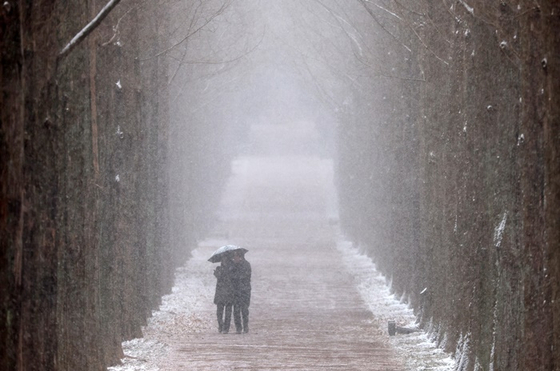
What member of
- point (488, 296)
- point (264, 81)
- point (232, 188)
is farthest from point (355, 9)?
point (264, 81)

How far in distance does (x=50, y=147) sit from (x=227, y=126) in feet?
150

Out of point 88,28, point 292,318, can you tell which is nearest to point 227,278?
point 292,318

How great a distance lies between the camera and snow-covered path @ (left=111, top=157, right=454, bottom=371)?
53.9 feet

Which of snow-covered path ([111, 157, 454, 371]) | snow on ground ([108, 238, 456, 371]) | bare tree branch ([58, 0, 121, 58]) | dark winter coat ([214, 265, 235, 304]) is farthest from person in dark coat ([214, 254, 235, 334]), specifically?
bare tree branch ([58, 0, 121, 58])

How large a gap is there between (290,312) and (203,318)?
6.57 ft

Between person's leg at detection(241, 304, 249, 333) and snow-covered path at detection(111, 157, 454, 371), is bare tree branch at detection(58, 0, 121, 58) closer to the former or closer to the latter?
snow-covered path at detection(111, 157, 454, 371)

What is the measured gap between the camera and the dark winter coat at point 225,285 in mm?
19109

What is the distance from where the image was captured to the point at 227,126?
56.2 meters

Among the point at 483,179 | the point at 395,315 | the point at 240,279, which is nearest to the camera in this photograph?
the point at 483,179

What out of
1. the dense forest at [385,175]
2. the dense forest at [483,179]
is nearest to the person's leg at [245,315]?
the dense forest at [385,175]

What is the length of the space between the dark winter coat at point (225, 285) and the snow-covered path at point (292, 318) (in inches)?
25.5

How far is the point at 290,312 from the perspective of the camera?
76.0 ft

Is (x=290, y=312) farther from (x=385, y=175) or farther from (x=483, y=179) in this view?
(x=483, y=179)

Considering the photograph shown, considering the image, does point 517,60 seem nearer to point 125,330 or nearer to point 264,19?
point 125,330
